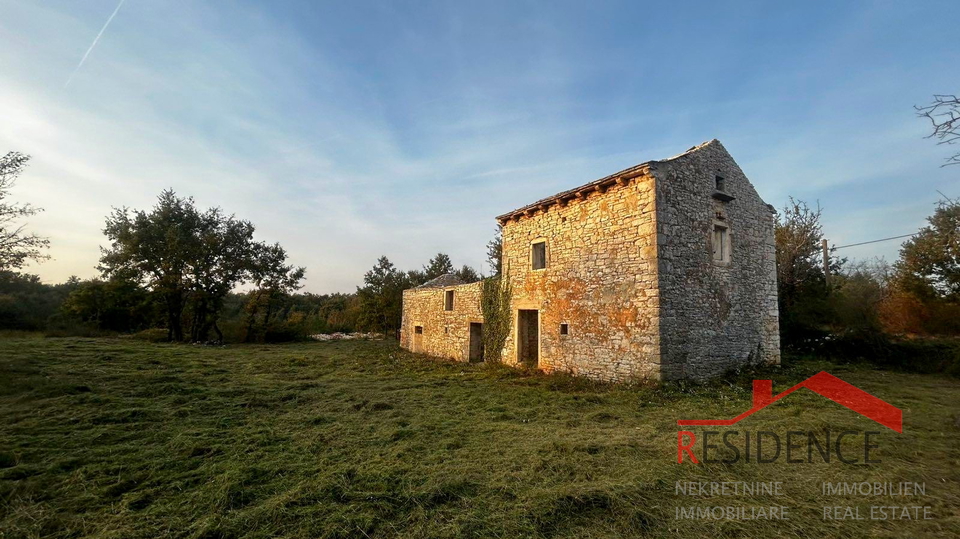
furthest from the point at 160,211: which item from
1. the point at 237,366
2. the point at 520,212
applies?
the point at 520,212

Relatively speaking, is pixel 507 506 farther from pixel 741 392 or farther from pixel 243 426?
pixel 741 392

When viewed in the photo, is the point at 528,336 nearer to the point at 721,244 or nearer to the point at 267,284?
the point at 721,244

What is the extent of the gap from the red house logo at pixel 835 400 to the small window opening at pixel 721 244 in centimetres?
307

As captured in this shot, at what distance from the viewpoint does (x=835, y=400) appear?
23.4 feet

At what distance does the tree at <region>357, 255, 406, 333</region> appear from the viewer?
26.0 meters

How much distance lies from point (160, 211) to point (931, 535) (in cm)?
2780

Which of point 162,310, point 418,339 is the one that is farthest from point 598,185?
point 162,310

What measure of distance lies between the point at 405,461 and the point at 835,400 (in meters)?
8.42

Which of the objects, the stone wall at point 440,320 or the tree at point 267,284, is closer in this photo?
the stone wall at point 440,320

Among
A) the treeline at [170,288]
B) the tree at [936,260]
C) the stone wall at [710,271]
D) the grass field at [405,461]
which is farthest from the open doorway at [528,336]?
the treeline at [170,288]

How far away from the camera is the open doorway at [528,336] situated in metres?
11.2

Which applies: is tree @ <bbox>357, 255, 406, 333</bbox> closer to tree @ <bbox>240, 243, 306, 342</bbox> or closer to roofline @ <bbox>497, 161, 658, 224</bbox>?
tree @ <bbox>240, 243, 306, 342</bbox>

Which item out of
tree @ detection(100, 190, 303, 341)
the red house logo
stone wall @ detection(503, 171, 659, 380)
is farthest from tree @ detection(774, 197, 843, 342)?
tree @ detection(100, 190, 303, 341)

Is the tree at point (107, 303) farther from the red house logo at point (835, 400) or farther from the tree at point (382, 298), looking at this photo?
the red house logo at point (835, 400)
